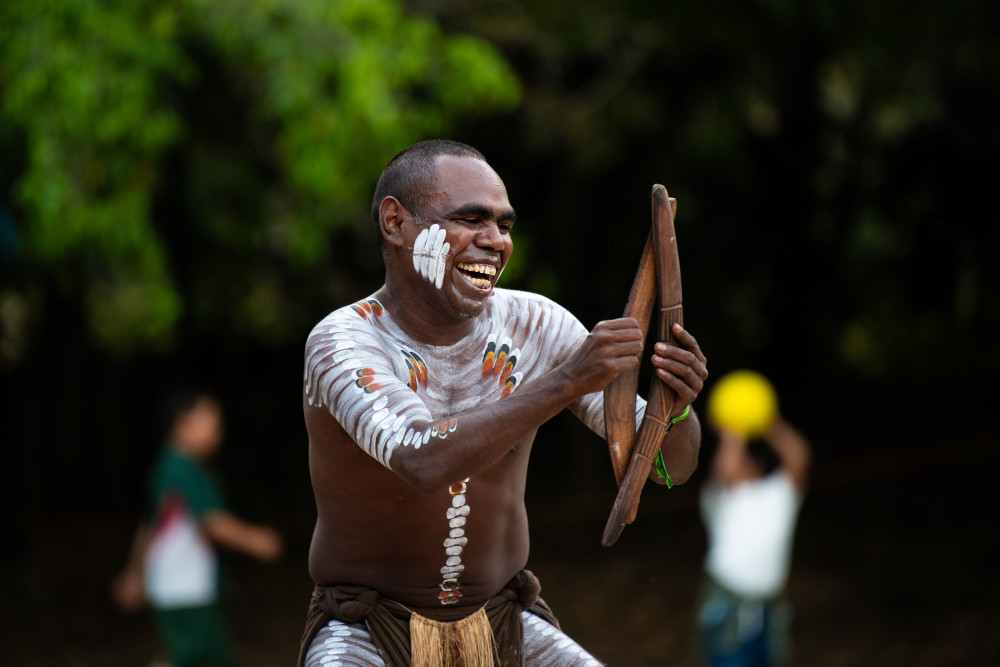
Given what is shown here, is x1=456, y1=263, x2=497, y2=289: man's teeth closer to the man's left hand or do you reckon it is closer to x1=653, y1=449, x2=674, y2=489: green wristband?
the man's left hand

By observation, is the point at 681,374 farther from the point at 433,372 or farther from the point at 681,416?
the point at 433,372

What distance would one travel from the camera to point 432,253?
2627 mm

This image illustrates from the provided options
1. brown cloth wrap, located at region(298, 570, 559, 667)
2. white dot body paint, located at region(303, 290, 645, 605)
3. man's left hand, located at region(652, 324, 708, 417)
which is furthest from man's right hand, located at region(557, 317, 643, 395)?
brown cloth wrap, located at region(298, 570, 559, 667)

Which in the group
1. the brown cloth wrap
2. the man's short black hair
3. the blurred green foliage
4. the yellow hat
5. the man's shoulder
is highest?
the blurred green foliage

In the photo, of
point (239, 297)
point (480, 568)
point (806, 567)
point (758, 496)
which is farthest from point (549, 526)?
point (480, 568)

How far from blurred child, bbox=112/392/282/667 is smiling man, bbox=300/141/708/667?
2.94 meters

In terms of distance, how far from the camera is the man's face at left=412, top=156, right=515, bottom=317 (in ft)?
8.55

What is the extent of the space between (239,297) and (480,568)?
9.35m

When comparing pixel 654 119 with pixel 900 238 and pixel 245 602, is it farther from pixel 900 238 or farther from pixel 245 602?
pixel 245 602

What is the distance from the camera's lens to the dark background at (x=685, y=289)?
8.98 metres

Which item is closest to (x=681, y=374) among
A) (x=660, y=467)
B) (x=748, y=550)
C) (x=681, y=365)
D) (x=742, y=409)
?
(x=681, y=365)

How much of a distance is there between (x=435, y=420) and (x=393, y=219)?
499 millimetres

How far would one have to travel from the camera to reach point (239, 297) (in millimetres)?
11664

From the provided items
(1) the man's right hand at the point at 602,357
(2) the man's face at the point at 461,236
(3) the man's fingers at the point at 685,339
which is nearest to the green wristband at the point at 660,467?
(3) the man's fingers at the point at 685,339
